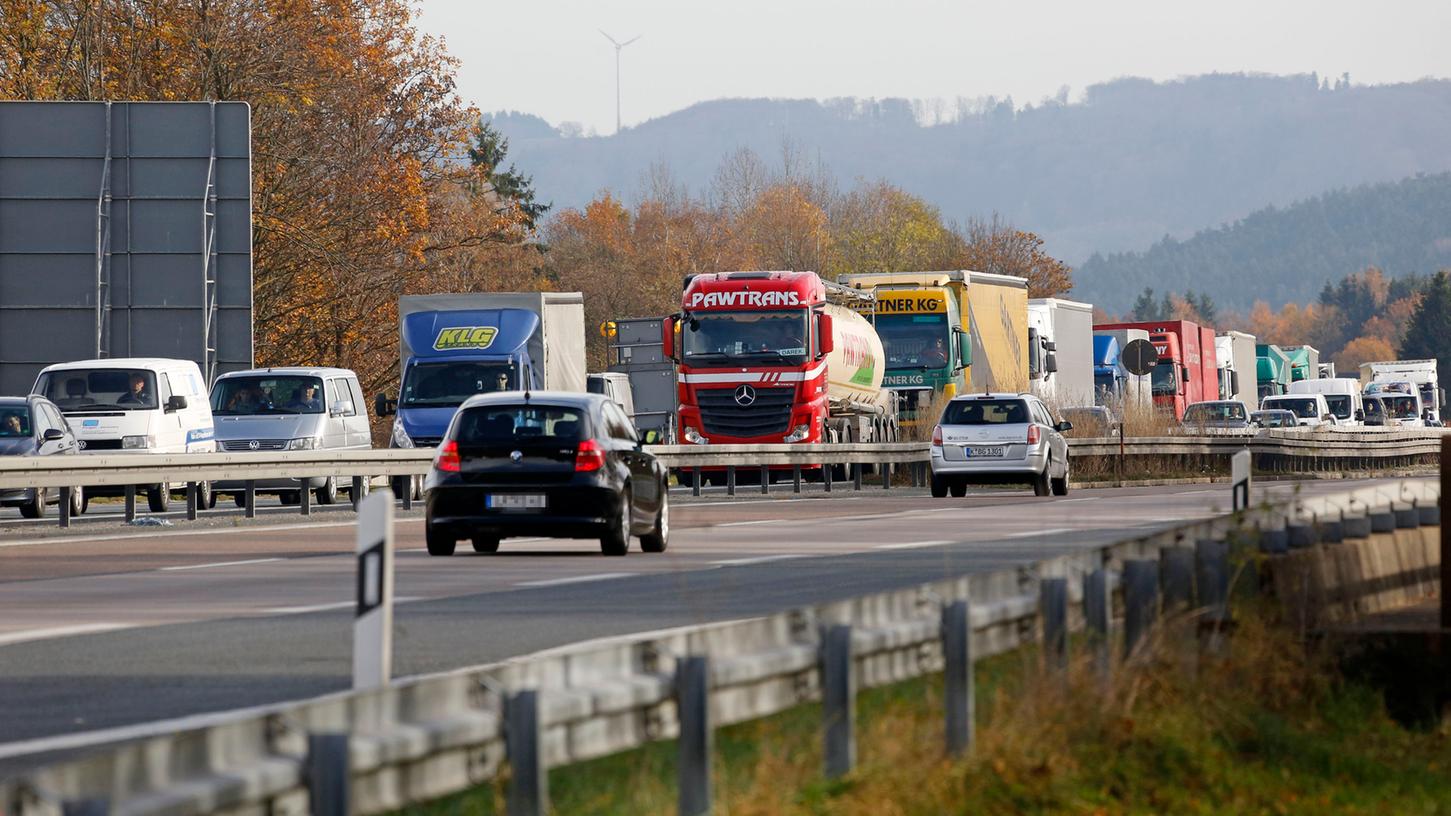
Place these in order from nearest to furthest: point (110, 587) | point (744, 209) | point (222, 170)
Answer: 1. point (110, 587)
2. point (222, 170)
3. point (744, 209)

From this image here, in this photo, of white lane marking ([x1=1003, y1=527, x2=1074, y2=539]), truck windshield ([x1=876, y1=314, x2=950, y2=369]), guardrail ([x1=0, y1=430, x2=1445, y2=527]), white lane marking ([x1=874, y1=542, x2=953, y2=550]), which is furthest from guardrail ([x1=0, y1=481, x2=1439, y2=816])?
truck windshield ([x1=876, y1=314, x2=950, y2=369])

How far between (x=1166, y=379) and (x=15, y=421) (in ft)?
133

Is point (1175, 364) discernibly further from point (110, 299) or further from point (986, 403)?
point (110, 299)

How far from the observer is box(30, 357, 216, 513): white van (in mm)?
31672

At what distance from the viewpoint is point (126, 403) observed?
105ft

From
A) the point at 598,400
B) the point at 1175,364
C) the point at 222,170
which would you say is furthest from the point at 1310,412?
the point at 598,400

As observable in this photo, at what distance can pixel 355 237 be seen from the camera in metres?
52.8

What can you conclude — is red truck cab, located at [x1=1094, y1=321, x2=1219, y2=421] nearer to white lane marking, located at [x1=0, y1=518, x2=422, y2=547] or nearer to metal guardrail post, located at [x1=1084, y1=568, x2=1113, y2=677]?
white lane marking, located at [x1=0, y1=518, x2=422, y2=547]

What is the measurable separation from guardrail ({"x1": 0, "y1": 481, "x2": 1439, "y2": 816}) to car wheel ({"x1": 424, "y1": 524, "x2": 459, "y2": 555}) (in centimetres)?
1095

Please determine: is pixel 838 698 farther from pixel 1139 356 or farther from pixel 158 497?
pixel 1139 356

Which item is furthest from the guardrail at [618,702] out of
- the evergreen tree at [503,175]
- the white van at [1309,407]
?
the evergreen tree at [503,175]

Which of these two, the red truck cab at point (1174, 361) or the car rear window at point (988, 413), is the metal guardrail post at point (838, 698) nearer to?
the car rear window at point (988, 413)

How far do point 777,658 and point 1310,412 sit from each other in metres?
63.9

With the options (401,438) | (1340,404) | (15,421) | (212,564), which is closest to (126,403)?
(15,421)
